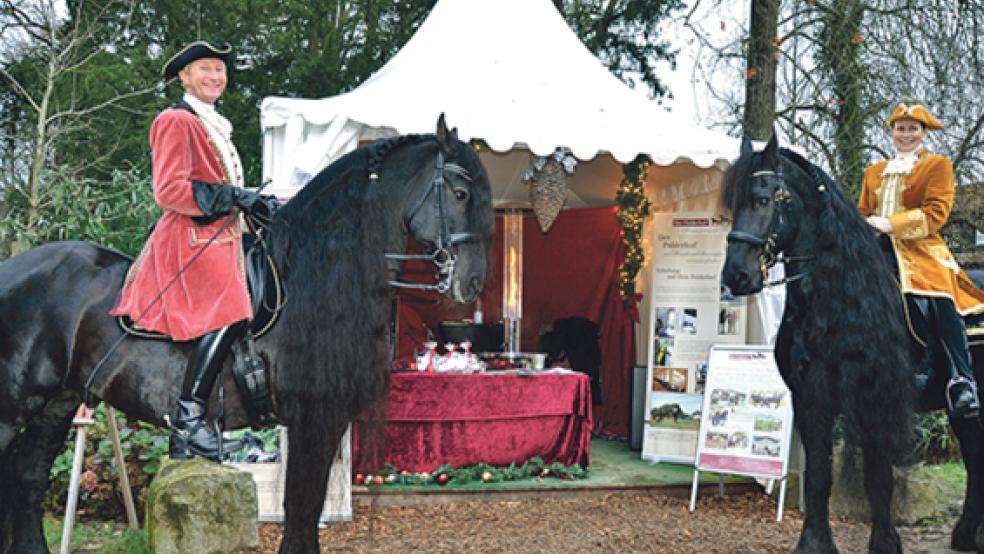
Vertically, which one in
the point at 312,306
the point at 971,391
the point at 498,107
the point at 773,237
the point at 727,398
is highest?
the point at 498,107

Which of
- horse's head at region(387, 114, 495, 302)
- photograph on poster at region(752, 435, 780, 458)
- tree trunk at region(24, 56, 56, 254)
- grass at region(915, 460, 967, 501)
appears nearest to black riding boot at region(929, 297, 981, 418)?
photograph on poster at region(752, 435, 780, 458)

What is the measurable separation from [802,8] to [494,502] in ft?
24.0

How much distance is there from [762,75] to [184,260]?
25.1 feet

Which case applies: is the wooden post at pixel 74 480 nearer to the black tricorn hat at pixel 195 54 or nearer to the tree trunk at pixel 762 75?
the black tricorn hat at pixel 195 54

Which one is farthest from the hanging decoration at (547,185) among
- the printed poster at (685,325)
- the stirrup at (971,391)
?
the stirrup at (971,391)

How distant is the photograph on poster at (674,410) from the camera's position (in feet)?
22.9

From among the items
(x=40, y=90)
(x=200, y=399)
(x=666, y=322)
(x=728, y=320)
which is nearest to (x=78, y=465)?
(x=200, y=399)

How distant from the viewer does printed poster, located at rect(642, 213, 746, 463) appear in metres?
6.98

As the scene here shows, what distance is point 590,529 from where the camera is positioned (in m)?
5.46

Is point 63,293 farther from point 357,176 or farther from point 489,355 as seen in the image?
point 489,355

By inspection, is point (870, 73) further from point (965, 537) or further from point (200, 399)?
point (200, 399)

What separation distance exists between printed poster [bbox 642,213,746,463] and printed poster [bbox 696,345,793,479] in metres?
0.71

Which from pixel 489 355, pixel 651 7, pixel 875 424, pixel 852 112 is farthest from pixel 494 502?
pixel 651 7

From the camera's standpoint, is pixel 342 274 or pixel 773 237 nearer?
pixel 342 274
